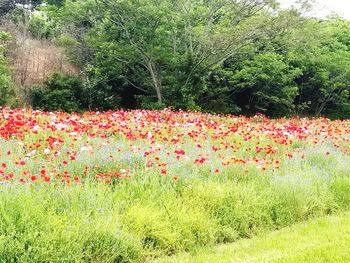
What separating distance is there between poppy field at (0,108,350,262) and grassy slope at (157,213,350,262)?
0.80 ft

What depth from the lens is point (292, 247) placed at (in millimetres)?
4582

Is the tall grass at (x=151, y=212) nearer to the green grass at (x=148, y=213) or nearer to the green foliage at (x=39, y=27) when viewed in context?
the green grass at (x=148, y=213)

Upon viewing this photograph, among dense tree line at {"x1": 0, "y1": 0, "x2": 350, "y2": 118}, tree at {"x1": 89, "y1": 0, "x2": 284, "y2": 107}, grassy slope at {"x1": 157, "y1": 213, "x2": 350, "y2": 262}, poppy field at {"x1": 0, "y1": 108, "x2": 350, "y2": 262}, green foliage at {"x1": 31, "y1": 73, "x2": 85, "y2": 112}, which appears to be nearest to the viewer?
poppy field at {"x1": 0, "y1": 108, "x2": 350, "y2": 262}

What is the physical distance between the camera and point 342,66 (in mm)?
23422

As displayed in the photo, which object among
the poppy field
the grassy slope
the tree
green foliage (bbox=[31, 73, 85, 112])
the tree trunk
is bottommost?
the grassy slope

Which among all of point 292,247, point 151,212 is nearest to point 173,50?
point 151,212

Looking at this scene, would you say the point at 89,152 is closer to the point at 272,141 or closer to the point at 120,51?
the point at 272,141

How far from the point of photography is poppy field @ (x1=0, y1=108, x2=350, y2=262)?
4.00 meters

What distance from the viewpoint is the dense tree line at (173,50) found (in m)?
17.5

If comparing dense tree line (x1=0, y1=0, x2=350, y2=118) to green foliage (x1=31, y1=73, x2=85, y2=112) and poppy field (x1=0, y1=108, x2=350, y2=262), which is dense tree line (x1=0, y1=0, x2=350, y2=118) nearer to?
green foliage (x1=31, y1=73, x2=85, y2=112)

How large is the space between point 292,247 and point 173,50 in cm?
1488

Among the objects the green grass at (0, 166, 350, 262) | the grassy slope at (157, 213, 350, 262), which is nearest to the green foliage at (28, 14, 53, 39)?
the green grass at (0, 166, 350, 262)

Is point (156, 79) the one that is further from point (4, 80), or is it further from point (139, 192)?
point (139, 192)

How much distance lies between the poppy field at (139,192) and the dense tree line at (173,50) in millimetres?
9602
